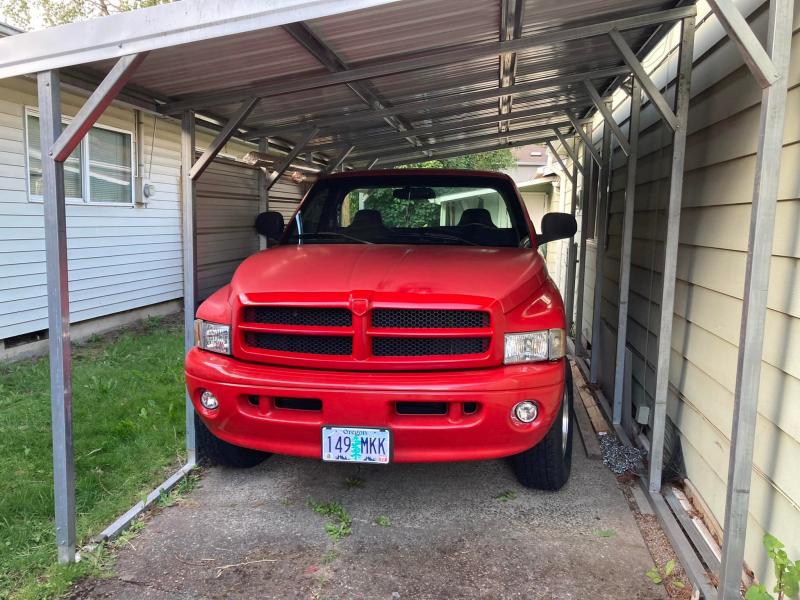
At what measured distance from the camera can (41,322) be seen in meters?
7.03

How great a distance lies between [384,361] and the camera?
2928 millimetres

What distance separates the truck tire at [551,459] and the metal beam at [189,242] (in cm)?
210

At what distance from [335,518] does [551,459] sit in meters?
1.27

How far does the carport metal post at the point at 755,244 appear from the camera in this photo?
6.85ft

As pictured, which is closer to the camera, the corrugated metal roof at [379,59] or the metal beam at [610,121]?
the corrugated metal roof at [379,59]

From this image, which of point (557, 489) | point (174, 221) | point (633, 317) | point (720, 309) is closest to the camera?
point (720, 309)

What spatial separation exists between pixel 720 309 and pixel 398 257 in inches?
68.8

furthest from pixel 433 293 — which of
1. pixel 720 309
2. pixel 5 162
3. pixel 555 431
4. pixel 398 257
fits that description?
pixel 5 162

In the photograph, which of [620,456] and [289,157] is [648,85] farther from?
[289,157]

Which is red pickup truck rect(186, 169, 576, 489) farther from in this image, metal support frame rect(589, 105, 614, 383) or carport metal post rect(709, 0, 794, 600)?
metal support frame rect(589, 105, 614, 383)

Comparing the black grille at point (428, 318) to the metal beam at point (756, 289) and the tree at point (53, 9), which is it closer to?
the metal beam at point (756, 289)

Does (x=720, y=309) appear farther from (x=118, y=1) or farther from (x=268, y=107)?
(x=118, y=1)

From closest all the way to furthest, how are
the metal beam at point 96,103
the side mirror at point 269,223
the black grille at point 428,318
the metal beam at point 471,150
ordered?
1. the metal beam at point 96,103
2. the black grille at point 428,318
3. the side mirror at point 269,223
4. the metal beam at point 471,150

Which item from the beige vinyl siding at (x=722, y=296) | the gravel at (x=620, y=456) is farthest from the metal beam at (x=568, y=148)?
the gravel at (x=620, y=456)
